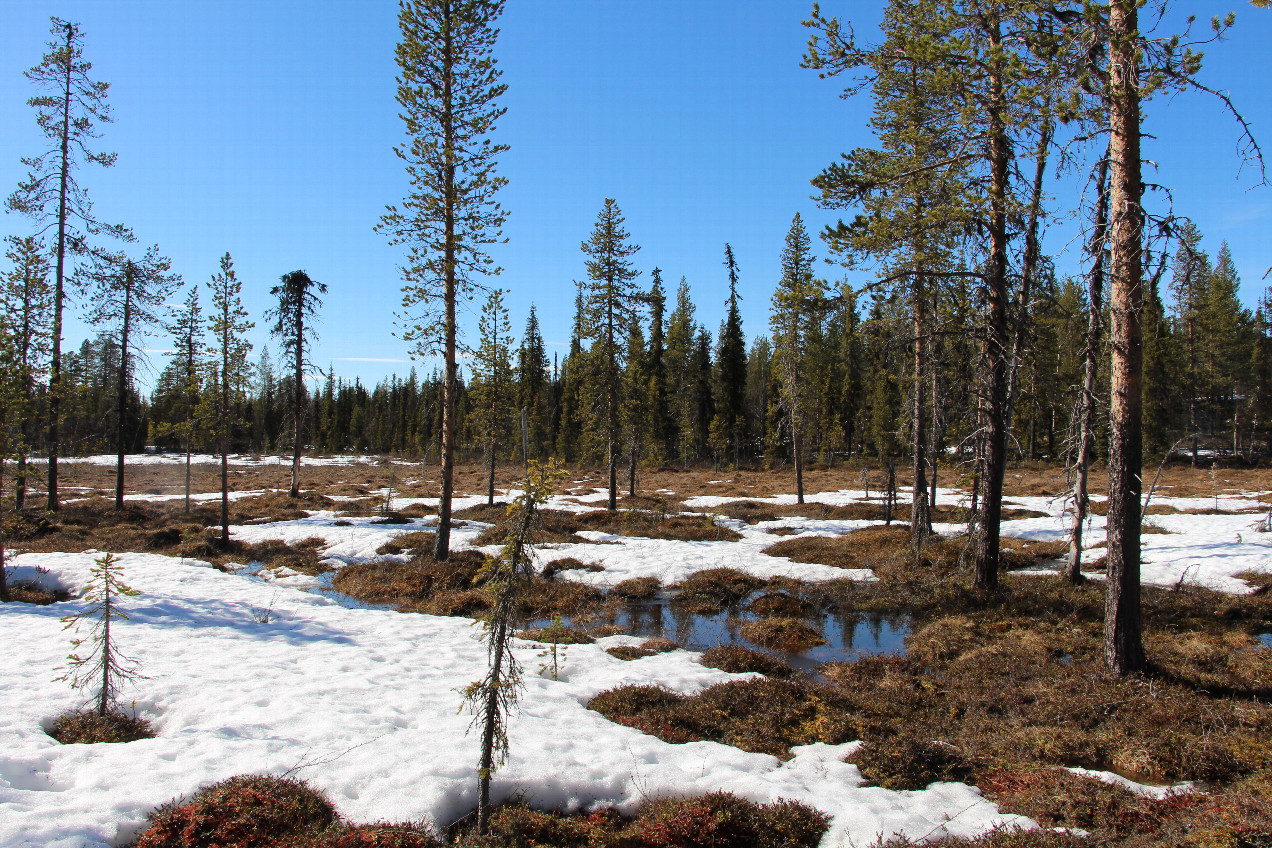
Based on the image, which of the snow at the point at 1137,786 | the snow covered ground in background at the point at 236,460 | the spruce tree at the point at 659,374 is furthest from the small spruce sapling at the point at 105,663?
the snow covered ground in background at the point at 236,460

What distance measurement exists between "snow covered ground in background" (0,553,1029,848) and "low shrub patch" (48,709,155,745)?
8.3 inches

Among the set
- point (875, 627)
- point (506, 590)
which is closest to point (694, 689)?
point (506, 590)

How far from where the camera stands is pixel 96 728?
6.02 m

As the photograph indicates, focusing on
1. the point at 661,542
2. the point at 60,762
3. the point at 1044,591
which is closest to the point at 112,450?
the point at 661,542

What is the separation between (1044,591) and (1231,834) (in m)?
8.73

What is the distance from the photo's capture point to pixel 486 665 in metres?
9.50

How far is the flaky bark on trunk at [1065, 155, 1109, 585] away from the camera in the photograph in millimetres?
8956

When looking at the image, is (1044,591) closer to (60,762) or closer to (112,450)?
(60,762)

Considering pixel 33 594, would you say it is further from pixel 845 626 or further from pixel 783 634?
pixel 845 626

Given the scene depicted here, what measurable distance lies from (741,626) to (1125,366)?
25.7 ft

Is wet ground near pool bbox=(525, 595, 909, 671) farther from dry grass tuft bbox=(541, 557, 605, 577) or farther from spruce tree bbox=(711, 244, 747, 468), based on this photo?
spruce tree bbox=(711, 244, 747, 468)

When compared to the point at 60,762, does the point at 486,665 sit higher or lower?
lower

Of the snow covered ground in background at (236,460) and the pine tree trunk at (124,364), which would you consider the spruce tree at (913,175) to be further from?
the snow covered ground in background at (236,460)

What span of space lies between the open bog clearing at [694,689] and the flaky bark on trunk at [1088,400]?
0.84 metres
